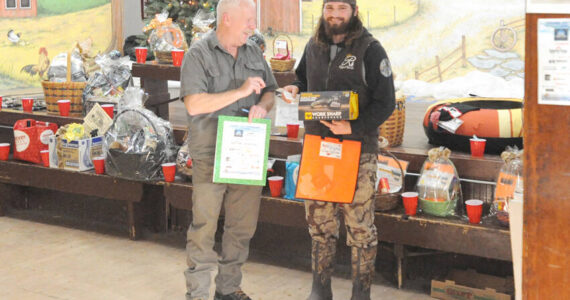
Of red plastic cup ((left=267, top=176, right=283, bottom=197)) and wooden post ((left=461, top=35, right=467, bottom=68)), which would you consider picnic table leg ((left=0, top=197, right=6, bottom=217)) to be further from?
wooden post ((left=461, top=35, right=467, bottom=68))

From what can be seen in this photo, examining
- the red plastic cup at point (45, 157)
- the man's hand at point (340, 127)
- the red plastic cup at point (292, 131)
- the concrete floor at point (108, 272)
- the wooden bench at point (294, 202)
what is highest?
the man's hand at point (340, 127)

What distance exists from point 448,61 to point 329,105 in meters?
6.51

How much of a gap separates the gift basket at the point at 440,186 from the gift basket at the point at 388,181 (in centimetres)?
14

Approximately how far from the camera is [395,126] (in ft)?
14.7

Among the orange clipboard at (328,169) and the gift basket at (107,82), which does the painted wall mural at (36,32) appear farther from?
the orange clipboard at (328,169)

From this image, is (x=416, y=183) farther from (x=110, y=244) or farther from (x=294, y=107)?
(x=110, y=244)

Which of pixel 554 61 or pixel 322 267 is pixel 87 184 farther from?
pixel 554 61

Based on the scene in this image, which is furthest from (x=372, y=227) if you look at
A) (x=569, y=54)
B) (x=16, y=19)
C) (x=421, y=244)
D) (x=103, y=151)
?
(x=16, y=19)

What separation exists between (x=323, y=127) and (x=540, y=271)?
176 cm

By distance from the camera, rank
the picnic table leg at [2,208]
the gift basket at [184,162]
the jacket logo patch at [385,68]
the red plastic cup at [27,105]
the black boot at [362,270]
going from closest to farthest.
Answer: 1. the jacket logo patch at [385,68]
2. the black boot at [362,270]
3. the gift basket at [184,162]
4. the picnic table leg at [2,208]
5. the red plastic cup at [27,105]

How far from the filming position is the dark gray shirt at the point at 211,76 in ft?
11.3

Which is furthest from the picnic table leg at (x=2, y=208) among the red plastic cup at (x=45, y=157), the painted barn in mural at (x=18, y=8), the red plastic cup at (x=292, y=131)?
the painted barn in mural at (x=18, y=8)

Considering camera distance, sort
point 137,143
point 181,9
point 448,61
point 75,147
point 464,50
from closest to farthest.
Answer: point 137,143 < point 75,147 < point 181,9 < point 464,50 < point 448,61

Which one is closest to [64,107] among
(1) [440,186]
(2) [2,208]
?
(2) [2,208]
